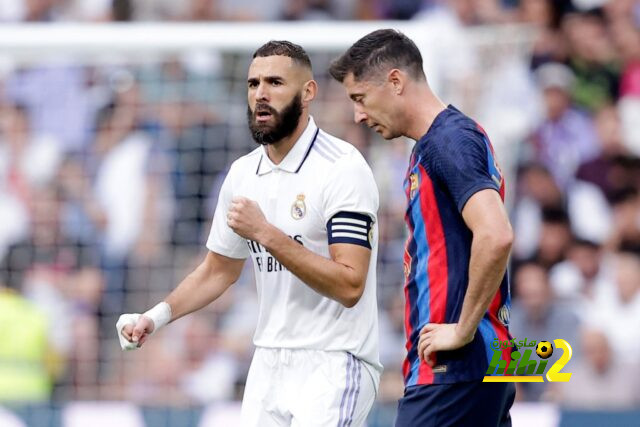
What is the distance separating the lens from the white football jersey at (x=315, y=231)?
5605 mm

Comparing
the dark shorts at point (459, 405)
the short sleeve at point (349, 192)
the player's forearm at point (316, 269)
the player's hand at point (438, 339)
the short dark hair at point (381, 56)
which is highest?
the short dark hair at point (381, 56)

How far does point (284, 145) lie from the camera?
5.83 meters

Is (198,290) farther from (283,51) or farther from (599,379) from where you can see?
(599,379)

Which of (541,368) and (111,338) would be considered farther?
(111,338)

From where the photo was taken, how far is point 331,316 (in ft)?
18.6

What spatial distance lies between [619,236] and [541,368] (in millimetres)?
5717

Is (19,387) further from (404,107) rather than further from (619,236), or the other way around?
(404,107)

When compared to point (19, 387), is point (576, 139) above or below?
above

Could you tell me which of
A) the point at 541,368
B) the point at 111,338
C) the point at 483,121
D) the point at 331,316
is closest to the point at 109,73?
the point at 111,338

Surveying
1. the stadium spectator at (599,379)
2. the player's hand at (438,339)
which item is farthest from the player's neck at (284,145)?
the stadium spectator at (599,379)

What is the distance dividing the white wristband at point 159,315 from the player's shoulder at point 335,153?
912mm

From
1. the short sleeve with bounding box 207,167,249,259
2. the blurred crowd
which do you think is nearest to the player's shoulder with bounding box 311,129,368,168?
the short sleeve with bounding box 207,167,249,259

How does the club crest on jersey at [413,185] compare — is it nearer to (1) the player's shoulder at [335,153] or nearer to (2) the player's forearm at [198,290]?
(1) the player's shoulder at [335,153]

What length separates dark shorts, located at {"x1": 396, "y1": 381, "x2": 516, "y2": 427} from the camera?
494 centimetres
